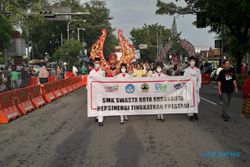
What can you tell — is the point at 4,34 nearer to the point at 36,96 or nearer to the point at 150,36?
the point at 36,96

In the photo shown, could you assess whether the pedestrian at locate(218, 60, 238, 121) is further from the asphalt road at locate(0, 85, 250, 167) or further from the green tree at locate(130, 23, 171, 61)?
the green tree at locate(130, 23, 171, 61)

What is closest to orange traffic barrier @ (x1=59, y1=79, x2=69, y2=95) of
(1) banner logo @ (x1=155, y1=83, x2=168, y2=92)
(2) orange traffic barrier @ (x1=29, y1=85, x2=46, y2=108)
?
(2) orange traffic barrier @ (x1=29, y1=85, x2=46, y2=108)

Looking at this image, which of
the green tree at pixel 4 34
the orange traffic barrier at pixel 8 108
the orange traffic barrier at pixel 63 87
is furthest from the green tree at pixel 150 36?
the orange traffic barrier at pixel 8 108

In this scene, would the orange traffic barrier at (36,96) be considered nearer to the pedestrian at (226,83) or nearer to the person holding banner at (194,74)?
the person holding banner at (194,74)

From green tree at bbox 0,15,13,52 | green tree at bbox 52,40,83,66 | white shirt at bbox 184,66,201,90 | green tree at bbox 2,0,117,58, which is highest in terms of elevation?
green tree at bbox 2,0,117,58

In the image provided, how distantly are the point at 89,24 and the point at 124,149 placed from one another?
290ft

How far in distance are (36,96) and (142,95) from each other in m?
6.46

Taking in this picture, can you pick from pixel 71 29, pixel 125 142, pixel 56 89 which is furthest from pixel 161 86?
pixel 71 29

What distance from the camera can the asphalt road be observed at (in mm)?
6820

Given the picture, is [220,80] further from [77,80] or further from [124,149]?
[77,80]

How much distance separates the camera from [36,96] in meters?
16.5

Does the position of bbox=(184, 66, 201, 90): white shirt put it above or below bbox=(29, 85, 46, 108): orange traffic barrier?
above

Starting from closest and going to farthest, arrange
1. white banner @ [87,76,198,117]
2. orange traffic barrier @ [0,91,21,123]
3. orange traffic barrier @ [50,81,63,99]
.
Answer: white banner @ [87,76,198,117] < orange traffic barrier @ [0,91,21,123] < orange traffic barrier @ [50,81,63,99]

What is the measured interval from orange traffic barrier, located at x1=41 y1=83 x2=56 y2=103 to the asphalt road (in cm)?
536
